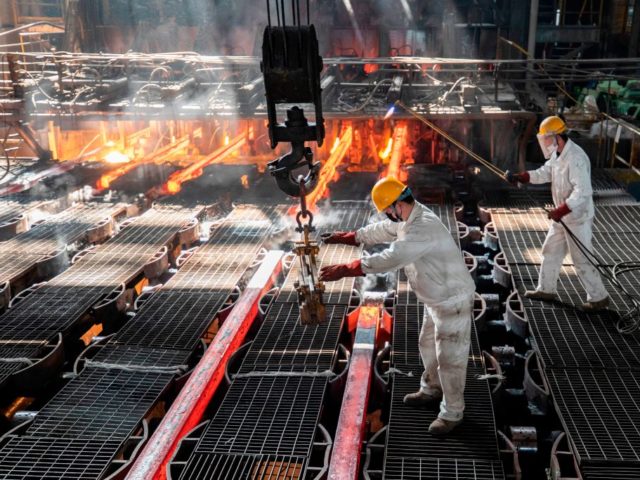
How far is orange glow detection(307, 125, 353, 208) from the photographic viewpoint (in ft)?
34.2

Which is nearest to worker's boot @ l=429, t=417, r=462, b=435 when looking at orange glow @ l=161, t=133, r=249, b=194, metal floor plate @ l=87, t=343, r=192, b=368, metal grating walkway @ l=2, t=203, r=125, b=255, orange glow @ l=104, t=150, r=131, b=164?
metal floor plate @ l=87, t=343, r=192, b=368

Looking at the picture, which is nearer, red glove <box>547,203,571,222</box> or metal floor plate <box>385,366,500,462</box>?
metal floor plate <box>385,366,500,462</box>

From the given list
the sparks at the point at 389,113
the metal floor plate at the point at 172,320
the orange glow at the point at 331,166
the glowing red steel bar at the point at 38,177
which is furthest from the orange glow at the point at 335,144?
the metal floor plate at the point at 172,320

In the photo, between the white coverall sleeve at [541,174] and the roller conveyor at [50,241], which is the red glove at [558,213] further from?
the roller conveyor at [50,241]

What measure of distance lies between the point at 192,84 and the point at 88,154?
2429 millimetres

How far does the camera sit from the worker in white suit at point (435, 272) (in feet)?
14.1

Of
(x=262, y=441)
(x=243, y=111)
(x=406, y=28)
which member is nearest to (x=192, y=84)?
(x=243, y=111)

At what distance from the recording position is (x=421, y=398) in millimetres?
4914

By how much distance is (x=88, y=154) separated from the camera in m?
13.0

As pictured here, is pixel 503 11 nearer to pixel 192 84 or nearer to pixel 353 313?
pixel 192 84

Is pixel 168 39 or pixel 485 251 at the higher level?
pixel 168 39

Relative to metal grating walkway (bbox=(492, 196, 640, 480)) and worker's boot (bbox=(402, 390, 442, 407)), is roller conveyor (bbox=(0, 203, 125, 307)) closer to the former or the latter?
worker's boot (bbox=(402, 390, 442, 407))

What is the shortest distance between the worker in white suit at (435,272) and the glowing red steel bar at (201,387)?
5.27 ft

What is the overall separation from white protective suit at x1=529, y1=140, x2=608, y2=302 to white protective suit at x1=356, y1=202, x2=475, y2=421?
1.99 m
